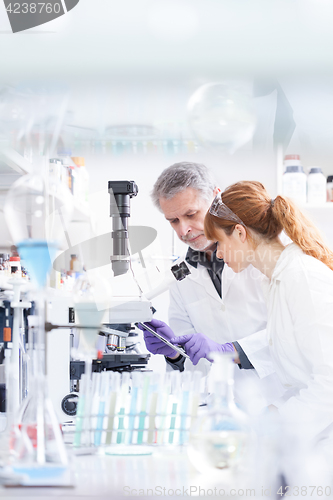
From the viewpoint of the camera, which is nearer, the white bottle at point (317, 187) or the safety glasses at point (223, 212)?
the safety glasses at point (223, 212)

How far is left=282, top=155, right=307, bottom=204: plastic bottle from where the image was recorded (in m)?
2.45

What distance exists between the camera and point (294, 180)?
2.46 m

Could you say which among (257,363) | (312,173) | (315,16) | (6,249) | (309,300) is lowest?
(257,363)

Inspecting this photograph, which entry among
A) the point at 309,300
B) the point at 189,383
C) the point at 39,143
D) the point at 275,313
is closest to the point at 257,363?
the point at 275,313

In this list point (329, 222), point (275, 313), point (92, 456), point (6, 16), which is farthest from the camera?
point (329, 222)

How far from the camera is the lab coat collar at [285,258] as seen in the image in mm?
1377

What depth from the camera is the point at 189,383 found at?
3.17 feet

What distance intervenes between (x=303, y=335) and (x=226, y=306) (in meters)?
0.79

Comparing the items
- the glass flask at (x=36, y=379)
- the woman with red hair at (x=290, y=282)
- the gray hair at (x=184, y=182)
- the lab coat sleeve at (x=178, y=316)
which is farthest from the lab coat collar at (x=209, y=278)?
the glass flask at (x=36, y=379)

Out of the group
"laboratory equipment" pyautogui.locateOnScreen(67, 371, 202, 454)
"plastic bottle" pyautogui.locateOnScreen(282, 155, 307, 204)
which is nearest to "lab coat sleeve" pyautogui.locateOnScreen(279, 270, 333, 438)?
"laboratory equipment" pyautogui.locateOnScreen(67, 371, 202, 454)

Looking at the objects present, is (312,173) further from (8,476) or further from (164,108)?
(8,476)

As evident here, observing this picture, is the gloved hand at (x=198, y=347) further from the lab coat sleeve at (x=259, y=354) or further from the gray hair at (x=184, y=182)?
the gray hair at (x=184, y=182)

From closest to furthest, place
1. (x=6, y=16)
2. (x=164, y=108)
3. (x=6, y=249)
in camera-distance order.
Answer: (x=6, y=16)
(x=6, y=249)
(x=164, y=108)

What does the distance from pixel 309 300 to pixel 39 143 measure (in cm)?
104
